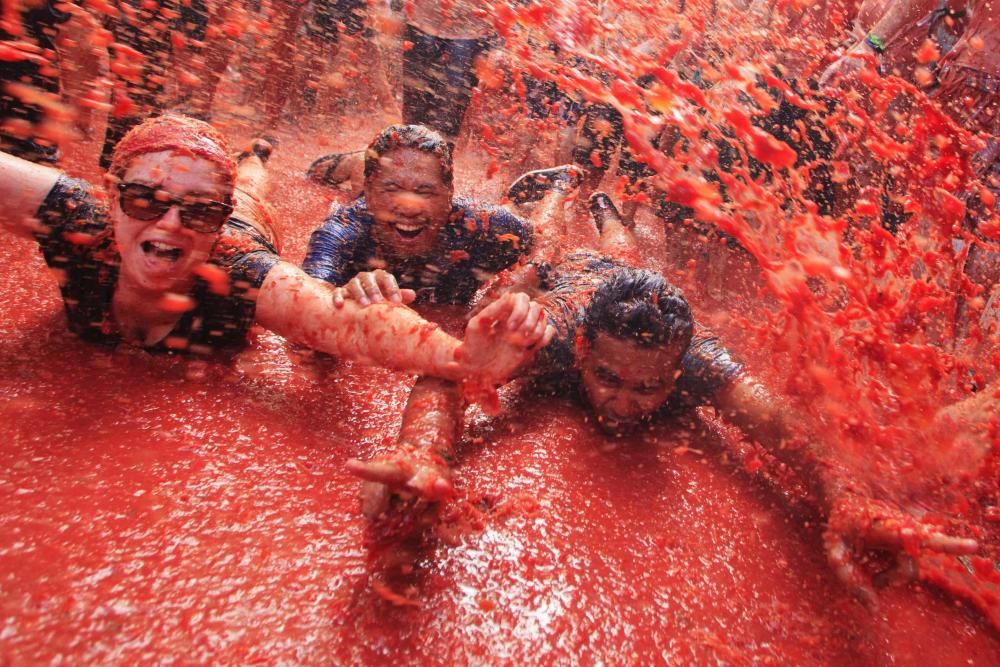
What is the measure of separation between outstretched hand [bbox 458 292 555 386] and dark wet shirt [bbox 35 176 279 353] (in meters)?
0.95

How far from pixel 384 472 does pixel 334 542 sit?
1.46 ft

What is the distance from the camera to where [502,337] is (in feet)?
5.85

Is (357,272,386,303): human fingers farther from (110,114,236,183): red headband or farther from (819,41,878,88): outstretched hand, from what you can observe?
A: (819,41,878,88): outstretched hand

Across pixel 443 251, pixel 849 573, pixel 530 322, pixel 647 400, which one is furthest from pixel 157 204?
pixel 849 573

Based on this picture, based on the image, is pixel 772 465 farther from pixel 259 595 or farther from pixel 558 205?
pixel 558 205

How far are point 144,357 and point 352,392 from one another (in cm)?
83

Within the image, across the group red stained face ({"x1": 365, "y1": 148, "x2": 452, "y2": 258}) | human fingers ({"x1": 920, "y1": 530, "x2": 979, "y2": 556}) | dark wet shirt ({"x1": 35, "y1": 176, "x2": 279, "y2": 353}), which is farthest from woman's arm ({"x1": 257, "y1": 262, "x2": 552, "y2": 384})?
human fingers ({"x1": 920, "y1": 530, "x2": 979, "y2": 556})

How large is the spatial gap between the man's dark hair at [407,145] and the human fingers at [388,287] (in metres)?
1.22

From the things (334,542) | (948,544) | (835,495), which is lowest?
(334,542)

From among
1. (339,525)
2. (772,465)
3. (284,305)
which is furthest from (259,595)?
(772,465)

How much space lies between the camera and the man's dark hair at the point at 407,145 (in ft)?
10.2

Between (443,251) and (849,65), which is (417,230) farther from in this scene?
(849,65)

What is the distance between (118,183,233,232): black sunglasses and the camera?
1916 millimetres

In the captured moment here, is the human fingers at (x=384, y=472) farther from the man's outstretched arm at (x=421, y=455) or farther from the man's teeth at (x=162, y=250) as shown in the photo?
the man's teeth at (x=162, y=250)
